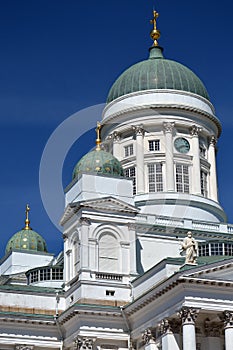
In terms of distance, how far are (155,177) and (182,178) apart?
7.37 ft

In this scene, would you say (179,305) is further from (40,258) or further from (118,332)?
(40,258)

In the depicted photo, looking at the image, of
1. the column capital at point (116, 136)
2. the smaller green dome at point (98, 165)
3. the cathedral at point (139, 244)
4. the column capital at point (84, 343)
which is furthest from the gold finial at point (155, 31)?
the column capital at point (84, 343)

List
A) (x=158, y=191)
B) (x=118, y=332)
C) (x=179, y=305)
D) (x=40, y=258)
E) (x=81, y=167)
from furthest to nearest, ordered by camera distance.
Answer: (x=40, y=258)
(x=158, y=191)
(x=81, y=167)
(x=118, y=332)
(x=179, y=305)

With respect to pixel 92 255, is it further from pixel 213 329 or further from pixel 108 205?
pixel 213 329

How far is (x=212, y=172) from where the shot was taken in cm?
7706

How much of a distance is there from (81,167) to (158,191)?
1003 centimetres

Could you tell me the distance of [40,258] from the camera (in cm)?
7956

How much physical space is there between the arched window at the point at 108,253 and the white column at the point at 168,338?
29.4 ft

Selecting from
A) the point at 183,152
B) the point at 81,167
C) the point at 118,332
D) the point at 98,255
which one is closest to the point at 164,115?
the point at 183,152

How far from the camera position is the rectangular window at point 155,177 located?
7419cm

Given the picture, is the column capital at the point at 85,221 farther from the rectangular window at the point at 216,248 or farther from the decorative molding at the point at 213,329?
the decorative molding at the point at 213,329

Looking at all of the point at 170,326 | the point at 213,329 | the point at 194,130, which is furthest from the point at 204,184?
the point at 170,326

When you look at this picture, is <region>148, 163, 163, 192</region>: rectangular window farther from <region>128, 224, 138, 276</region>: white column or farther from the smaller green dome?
<region>128, 224, 138, 276</region>: white column

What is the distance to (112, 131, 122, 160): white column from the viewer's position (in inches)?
3029
